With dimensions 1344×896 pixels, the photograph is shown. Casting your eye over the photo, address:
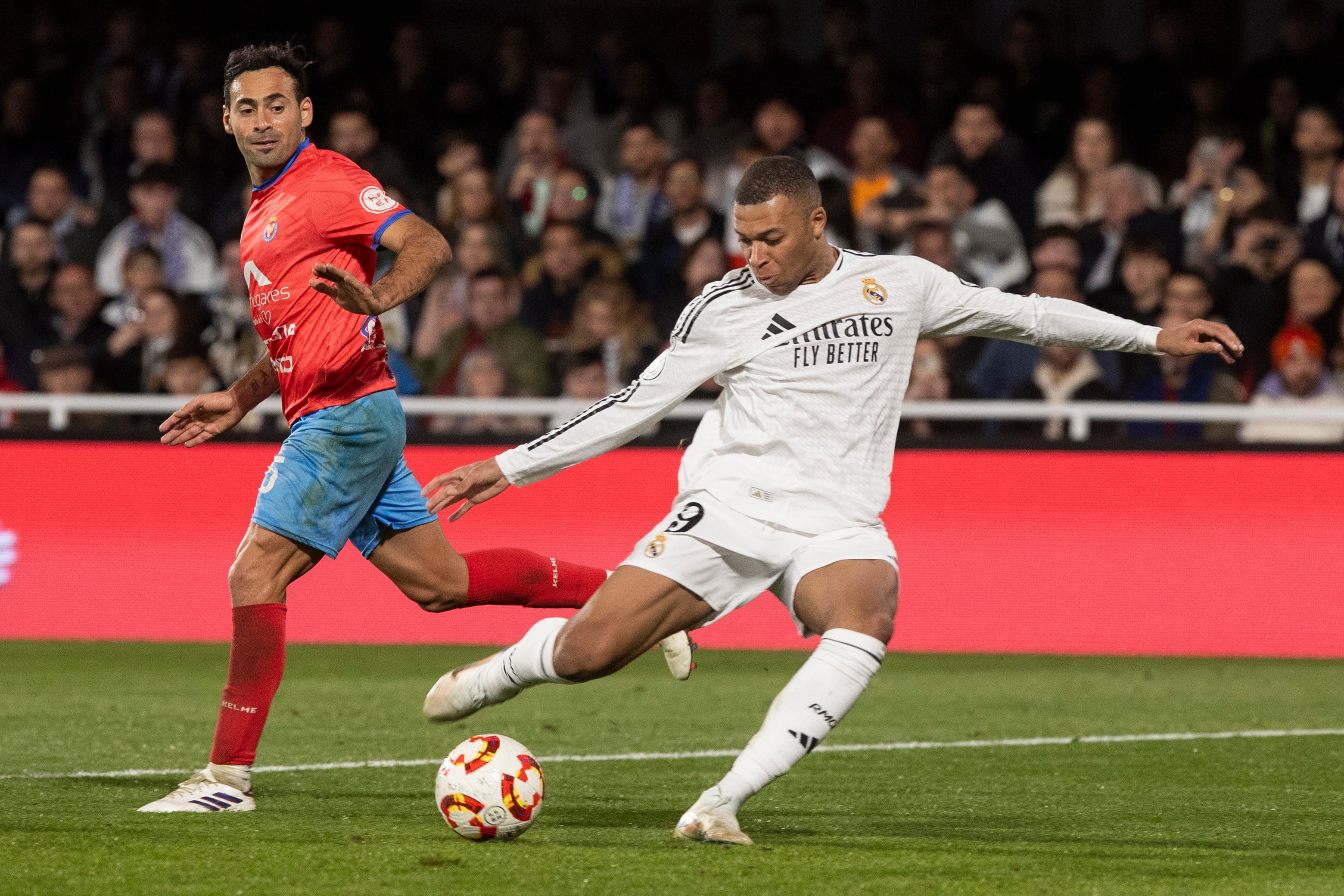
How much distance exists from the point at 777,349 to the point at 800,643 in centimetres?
603

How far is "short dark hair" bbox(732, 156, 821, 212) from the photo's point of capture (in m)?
5.40

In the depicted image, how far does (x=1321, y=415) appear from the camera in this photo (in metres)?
10.6

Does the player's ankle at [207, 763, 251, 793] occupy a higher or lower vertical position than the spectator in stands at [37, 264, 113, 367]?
lower

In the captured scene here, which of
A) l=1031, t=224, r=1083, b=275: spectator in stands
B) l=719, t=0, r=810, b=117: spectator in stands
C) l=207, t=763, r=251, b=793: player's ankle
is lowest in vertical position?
l=207, t=763, r=251, b=793: player's ankle

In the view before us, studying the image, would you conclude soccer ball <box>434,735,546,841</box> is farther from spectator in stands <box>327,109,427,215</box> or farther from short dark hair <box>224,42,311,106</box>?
spectator in stands <box>327,109,427,215</box>

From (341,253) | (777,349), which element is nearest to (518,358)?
(341,253)

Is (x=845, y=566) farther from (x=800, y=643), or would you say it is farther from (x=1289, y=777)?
(x=800, y=643)

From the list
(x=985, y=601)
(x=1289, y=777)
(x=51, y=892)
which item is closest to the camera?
(x=51, y=892)

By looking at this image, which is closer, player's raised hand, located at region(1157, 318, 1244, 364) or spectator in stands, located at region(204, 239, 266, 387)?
player's raised hand, located at region(1157, 318, 1244, 364)

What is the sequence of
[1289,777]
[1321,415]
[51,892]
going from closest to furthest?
[51,892]
[1289,777]
[1321,415]

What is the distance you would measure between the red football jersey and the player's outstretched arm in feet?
0.62

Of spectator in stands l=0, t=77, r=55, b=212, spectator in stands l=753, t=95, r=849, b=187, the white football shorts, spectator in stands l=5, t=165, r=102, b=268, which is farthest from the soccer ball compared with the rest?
spectator in stands l=0, t=77, r=55, b=212

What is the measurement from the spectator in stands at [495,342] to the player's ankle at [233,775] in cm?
622

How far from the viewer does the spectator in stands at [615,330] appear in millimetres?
11844
